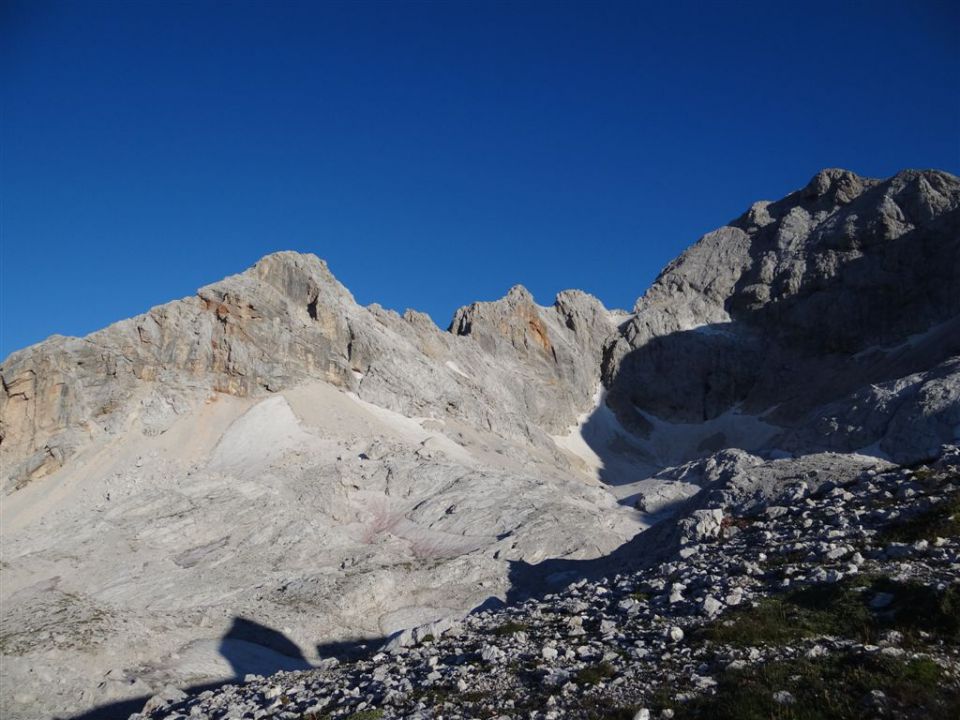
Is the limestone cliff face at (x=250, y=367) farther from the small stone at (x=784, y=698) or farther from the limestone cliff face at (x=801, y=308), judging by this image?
the small stone at (x=784, y=698)

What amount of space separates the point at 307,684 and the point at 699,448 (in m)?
119

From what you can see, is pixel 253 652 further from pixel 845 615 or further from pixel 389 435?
pixel 389 435

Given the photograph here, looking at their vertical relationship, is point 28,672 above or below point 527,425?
below

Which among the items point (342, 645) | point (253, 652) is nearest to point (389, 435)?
point (342, 645)

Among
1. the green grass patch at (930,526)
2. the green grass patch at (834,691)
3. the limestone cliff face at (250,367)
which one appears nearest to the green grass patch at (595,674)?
the green grass patch at (834,691)

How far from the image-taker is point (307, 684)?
17.8 meters

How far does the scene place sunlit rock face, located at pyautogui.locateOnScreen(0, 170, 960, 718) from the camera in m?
42.4

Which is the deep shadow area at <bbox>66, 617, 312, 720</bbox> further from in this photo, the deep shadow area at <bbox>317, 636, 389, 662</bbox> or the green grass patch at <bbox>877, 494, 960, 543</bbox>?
the green grass patch at <bbox>877, 494, 960, 543</bbox>

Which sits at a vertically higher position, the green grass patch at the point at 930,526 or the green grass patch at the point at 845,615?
the green grass patch at the point at 930,526

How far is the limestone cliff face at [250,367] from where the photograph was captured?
236ft

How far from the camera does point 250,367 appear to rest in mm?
81625

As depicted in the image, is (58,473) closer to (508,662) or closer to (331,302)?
(331,302)

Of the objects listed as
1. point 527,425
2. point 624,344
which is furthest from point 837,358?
point 527,425

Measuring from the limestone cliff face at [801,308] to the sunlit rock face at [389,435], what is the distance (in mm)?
521
